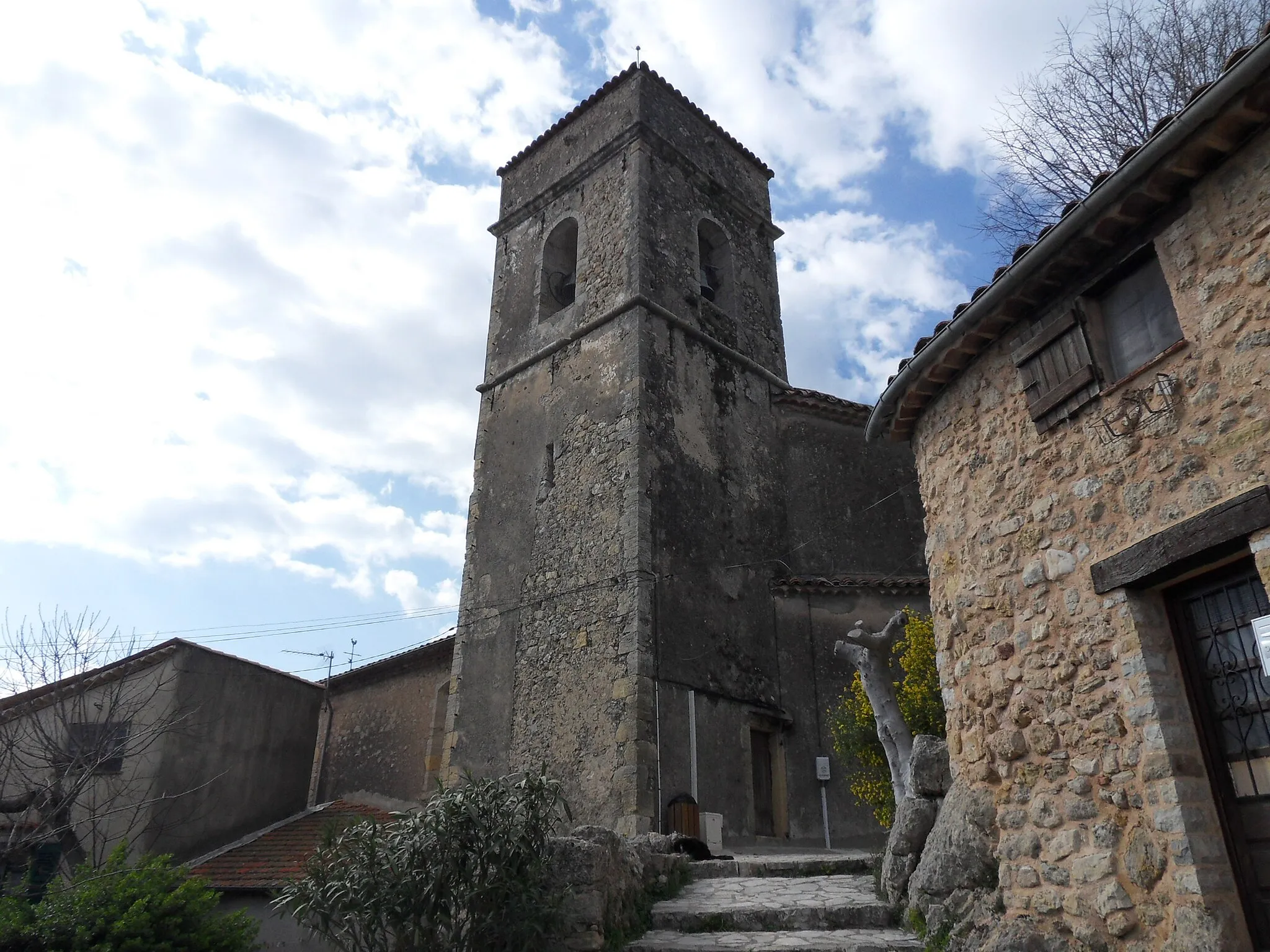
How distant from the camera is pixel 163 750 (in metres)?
14.3

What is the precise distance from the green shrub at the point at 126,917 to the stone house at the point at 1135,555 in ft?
17.8

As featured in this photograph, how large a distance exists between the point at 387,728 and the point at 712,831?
741 centimetres

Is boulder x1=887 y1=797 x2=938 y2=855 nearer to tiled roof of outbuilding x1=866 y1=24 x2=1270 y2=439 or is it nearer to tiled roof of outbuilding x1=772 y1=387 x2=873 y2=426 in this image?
tiled roof of outbuilding x1=866 y1=24 x2=1270 y2=439

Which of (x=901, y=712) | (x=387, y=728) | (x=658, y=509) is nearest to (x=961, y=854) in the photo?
(x=901, y=712)

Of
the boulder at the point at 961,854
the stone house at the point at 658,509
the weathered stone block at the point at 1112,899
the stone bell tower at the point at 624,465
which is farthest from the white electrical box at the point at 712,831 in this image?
the weathered stone block at the point at 1112,899

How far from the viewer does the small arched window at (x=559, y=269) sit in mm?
16578

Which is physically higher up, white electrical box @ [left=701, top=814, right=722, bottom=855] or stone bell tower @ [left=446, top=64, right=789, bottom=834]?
stone bell tower @ [left=446, top=64, right=789, bottom=834]

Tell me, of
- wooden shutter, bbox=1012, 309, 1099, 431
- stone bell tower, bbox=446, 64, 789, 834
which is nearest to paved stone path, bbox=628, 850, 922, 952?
stone bell tower, bbox=446, 64, 789, 834

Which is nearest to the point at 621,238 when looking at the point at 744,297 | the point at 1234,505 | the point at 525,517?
the point at 744,297

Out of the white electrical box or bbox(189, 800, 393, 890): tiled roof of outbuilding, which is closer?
the white electrical box

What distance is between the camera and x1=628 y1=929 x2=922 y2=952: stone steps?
582cm

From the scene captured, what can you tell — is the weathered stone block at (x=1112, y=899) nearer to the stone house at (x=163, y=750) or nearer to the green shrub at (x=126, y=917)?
the green shrub at (x=126, y=917)

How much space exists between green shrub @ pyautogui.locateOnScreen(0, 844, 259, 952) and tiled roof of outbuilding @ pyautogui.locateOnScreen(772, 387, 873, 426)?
1132cm

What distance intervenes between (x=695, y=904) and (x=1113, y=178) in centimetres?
598
